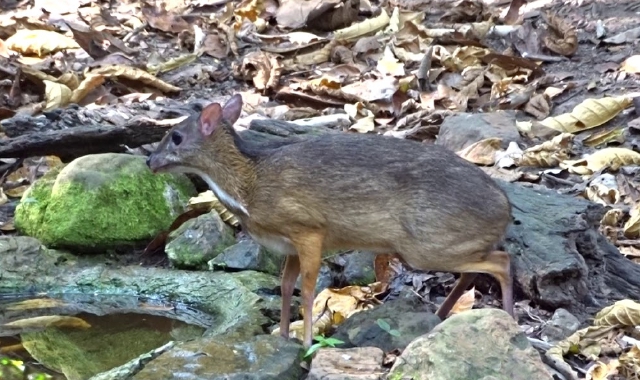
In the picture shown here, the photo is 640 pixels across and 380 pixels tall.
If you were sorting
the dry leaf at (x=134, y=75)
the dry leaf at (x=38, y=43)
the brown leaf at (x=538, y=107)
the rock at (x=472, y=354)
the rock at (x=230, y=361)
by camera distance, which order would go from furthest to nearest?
the dry leaf at (x=38, y=43) < the dry leaf at (x=134, y=75) < the brown leaf at (x=538, y=107) < the rock at (x=230, y=361) < the rock at (x=472, y=354)

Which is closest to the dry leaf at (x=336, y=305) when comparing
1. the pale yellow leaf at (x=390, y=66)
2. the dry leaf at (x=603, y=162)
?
the dry leaf at (x=603, y=162)

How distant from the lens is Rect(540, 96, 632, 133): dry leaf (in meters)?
8.20

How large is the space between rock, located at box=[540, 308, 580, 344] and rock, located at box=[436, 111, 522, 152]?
101 inches

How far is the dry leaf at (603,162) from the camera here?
7320 millimetres

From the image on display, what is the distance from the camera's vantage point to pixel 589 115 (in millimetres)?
8195

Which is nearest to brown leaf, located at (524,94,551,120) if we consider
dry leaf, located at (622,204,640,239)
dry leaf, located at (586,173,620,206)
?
dry leaf, located at (586,173,620,206)

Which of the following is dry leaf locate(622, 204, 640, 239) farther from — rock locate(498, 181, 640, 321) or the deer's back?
the deer's back

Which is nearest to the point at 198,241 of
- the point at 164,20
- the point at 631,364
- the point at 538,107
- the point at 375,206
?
the point at 375,206

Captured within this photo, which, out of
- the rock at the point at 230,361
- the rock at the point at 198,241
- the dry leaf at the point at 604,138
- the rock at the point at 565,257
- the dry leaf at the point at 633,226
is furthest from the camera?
the dry leaf at the point at 604,138

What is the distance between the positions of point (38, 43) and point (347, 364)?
7.33 metres

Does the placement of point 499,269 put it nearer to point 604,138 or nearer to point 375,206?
point 375,206

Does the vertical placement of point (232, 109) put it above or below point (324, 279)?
above

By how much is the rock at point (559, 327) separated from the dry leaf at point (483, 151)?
7.55 ft

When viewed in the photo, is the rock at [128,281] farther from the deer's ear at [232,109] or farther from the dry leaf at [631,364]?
the dry leaf at [631,364]
